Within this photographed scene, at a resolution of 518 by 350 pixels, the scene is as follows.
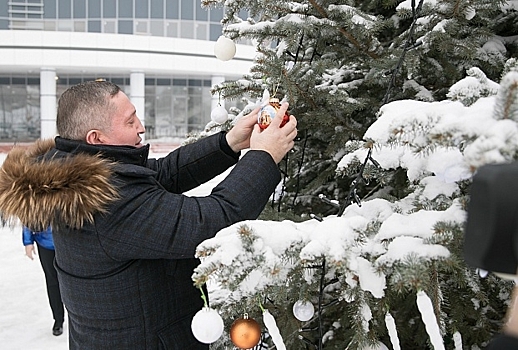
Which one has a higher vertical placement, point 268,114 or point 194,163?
point 268,114

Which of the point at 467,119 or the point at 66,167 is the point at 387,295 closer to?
the point at 467,119

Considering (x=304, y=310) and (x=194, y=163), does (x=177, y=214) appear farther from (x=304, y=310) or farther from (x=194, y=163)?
(x=194, y=163)

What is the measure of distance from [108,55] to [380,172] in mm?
28476

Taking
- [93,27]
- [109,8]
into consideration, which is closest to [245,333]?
[109,8]

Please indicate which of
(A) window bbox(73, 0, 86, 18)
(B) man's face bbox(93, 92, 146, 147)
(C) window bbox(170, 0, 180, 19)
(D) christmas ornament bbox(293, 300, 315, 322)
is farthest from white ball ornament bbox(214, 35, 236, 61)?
(A) window bbox(73, 0, 86, 18)

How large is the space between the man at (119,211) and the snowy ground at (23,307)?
8.70 ft

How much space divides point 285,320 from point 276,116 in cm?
88

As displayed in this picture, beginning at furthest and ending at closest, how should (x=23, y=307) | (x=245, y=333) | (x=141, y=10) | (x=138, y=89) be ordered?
(x=141, y=10) < (x=138, y=89) < (x=23, y=307) < (x=245, y=333)

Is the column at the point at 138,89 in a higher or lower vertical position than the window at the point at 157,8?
lower

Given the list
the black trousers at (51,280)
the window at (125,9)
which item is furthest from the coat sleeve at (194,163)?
the window at (125,9)

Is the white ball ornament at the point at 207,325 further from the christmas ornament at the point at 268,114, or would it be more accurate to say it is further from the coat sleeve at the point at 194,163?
the coat sleeve at the point at 194,163

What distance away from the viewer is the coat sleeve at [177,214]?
1.62 meters

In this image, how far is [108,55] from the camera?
92.3ft

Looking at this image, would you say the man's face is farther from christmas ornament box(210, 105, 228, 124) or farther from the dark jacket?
christmas ornament box(210, 105, 228, 124)
